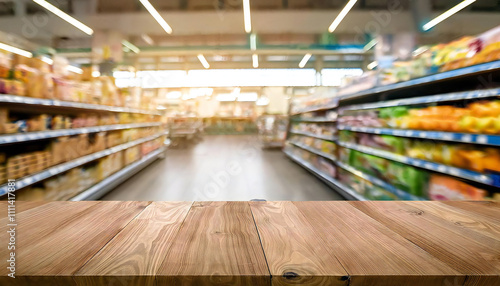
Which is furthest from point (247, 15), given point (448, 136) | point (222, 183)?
point (448, 136)

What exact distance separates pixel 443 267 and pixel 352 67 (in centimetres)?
1696

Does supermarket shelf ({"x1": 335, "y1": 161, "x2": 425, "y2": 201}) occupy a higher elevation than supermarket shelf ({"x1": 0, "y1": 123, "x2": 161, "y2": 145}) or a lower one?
lower

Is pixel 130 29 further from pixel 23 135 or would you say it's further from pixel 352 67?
pixel 352 67

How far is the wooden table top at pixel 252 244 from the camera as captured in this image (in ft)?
1.44

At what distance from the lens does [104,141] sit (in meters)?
3.40

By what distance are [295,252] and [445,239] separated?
383 millimetres

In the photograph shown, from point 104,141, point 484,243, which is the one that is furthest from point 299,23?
point 484,243

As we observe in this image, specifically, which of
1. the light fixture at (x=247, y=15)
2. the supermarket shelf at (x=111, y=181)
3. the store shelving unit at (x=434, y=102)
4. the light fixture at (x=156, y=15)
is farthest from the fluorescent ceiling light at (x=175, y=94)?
the store shelving unit at (x=434, y=102)

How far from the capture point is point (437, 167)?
1.87 m

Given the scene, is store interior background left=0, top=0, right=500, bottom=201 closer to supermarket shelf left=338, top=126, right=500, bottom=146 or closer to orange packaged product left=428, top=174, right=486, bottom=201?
supermarket shelf left=338, top=126, right=500, bottom=146

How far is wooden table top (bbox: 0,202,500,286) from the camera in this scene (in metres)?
0.44

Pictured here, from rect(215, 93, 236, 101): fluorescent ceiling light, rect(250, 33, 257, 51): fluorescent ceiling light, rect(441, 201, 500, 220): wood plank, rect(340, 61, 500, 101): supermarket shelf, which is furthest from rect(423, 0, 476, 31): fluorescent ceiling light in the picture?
rect(215, 93, 236, 101): fluorescent ceiling light

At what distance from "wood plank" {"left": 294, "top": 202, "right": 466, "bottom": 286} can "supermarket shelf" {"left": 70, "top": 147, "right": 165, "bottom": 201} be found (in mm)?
2797

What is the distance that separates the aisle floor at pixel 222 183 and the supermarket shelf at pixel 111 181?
0.09m
